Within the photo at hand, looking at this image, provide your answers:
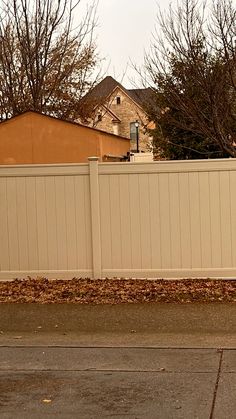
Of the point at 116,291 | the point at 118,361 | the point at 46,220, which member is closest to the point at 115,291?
the point at 116,291

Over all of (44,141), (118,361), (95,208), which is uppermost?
(44,141)

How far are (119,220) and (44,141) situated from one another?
5051mm

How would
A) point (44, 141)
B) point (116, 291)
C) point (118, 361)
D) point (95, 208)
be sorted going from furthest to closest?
point (44, 141), point (95, 208), point (116, 291), point (118, 361)

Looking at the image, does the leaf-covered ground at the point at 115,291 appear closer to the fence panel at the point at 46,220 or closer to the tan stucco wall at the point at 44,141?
the fence panel at the point at 46,220

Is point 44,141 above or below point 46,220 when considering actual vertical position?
above

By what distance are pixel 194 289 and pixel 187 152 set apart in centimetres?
1004

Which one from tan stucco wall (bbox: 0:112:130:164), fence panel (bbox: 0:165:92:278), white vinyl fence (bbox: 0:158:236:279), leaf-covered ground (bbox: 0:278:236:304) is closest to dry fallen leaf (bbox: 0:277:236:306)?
leaf-covered ground (bbox: 0:278:236:304)

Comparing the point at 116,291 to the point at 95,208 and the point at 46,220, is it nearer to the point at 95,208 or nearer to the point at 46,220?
the point at 95,208

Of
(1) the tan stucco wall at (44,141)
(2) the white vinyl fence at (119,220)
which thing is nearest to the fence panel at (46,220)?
(2) the white vinyl fence at (119,220)

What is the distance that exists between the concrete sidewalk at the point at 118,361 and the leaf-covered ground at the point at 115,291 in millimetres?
301

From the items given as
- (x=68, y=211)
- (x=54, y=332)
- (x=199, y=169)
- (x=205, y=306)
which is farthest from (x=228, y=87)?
(x=54, y=332)

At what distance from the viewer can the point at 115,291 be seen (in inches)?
345

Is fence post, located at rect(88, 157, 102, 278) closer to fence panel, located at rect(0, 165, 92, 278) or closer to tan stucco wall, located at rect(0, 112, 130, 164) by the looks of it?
fence panel, located at rect(0, 165, 92, 278)

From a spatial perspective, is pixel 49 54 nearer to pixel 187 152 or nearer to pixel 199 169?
pixel 187 152
